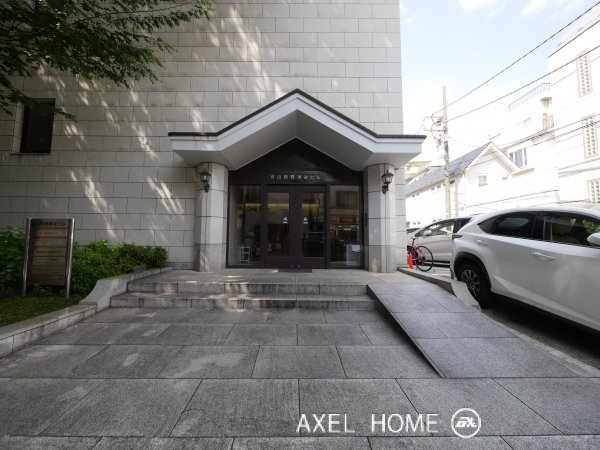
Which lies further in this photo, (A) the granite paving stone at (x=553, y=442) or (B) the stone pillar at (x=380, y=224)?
(B) the stone pillar at (x=380, y=224)

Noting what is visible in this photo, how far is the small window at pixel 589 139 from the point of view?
14711 millimetres

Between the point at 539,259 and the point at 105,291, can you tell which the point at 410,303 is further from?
the point at 105,291

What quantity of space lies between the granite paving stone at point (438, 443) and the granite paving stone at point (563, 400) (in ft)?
2.14

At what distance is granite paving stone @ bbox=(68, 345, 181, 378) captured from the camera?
2.87 m

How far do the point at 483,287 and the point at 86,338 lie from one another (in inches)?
263

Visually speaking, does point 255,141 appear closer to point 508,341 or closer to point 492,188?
point 508,341

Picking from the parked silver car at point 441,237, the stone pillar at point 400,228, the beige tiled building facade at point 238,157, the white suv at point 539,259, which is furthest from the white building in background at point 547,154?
the beige tiled building facade at point 238,157

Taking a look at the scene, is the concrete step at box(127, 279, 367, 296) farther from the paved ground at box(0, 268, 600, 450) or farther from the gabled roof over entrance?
the gabled roof over entrance

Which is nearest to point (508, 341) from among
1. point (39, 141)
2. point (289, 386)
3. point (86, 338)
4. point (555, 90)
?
point (289, 386)

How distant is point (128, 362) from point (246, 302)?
7.20ft

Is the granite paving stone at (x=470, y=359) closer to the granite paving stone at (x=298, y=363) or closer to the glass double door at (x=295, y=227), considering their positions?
the granite paving stone at (x=298, y=363)

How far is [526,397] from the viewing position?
8.14 feet

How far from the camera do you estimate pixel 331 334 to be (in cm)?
389

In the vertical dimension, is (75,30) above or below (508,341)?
above
